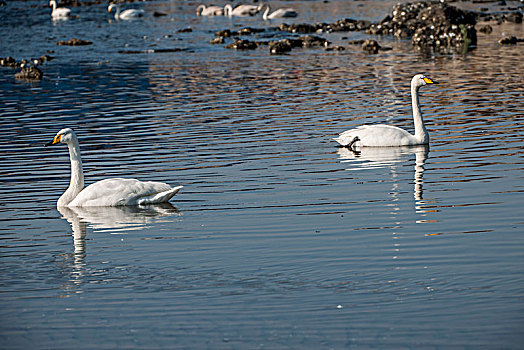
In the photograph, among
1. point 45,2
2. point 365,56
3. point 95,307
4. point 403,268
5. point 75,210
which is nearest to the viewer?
point 95,307

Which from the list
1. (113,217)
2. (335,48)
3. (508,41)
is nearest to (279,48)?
(335,48)

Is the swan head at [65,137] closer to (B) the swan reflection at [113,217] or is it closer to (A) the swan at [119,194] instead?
(A) the swan at [119,194]

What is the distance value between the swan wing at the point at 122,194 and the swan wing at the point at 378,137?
5.71 meters

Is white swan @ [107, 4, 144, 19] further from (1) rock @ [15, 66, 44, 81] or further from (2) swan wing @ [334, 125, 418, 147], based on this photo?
(2) swan wing @ [334, 125, 418, 147]

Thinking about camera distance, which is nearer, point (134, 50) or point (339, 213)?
point (339, 213)

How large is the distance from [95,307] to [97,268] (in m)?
1.73

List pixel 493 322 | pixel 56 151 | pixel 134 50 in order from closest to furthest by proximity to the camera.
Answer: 1. pixel 493 322
2. pixel 56 151
3. pixel 134 50

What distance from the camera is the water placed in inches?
380

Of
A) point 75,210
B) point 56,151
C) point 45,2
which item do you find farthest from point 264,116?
point 45,2

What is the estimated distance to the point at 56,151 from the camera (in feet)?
74.0

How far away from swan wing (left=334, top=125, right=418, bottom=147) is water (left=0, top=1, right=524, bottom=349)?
1.00 ft

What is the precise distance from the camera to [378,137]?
66.6 feet

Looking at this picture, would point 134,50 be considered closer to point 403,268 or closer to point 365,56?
point 365,56

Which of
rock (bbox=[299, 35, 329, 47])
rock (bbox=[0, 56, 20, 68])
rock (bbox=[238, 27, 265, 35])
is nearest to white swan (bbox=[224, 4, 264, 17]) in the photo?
rock (bbox=[238, 27, 265, 35])
